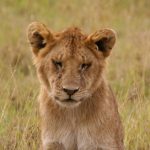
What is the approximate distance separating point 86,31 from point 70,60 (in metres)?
5.27

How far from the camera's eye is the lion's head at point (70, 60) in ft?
18.8

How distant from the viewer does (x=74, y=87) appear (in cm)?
563

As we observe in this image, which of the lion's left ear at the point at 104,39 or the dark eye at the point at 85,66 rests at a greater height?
the lion's left ear at the point at 104,39

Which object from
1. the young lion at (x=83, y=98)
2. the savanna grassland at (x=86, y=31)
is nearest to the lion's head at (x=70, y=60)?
the young lion at (x=83, y=98)

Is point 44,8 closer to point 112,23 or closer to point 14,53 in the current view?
point 112,23

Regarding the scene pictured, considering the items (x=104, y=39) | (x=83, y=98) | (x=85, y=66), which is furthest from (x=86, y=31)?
(x=83, y=98)

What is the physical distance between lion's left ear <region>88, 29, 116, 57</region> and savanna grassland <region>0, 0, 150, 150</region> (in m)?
1.16

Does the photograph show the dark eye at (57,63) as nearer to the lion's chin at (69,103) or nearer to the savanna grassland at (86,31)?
the lion's chin at (69,103)

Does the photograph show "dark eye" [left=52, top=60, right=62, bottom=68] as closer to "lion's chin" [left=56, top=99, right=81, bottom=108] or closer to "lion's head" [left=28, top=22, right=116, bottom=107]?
"lion's head" [left=28, top=22, right=116, bottom=107]

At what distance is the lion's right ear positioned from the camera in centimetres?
603

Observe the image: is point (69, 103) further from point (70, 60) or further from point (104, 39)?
point (104, 39)

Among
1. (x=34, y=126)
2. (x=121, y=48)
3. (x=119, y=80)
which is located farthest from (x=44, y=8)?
(x=34, y=126)

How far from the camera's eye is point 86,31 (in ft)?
36.3

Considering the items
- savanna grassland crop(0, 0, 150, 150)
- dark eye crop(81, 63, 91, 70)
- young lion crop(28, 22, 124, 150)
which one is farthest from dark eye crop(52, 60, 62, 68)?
savanna grassland crop(0, 0, 150, 150)
